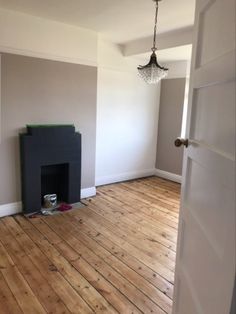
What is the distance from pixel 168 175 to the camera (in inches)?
206

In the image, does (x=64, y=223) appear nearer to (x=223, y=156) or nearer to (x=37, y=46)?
(x=37, y=46)

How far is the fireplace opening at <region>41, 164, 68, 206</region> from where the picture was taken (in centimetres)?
369

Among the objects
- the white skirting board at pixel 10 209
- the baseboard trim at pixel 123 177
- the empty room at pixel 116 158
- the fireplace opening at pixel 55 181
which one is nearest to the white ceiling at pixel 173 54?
the empty room at pixel 116 158

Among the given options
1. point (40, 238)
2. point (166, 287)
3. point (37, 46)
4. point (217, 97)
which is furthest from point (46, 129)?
point (217, 97)

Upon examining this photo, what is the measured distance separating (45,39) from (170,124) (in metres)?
2.78

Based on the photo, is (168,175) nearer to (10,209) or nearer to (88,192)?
(88,192)

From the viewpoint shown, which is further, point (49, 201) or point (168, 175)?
point (168, 175)

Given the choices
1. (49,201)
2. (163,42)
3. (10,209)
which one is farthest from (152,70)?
(10,209)

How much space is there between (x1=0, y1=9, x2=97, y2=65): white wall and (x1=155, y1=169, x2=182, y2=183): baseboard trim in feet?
8.56

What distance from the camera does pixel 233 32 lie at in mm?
891

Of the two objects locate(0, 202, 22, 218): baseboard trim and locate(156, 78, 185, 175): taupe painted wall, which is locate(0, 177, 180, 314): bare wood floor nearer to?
locate(0, 202, 22, 218): baseboard trim

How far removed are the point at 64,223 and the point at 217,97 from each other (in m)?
2.66

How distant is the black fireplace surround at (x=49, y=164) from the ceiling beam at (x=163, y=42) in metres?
1.65

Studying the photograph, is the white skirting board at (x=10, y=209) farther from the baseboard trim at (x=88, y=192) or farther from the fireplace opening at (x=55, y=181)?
the baseboard trim at (x=88, y=192)
